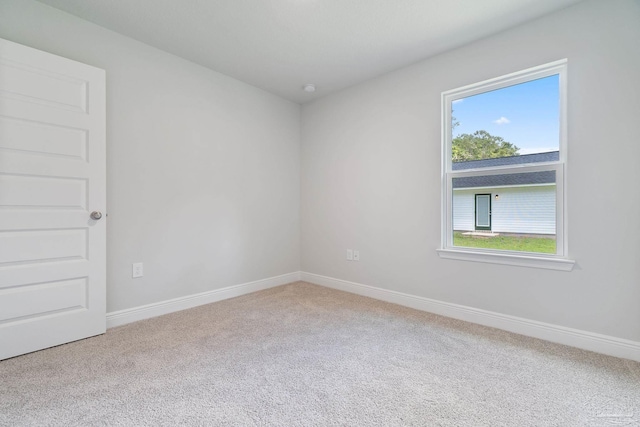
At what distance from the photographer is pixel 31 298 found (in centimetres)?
188

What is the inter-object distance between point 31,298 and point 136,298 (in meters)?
0.66

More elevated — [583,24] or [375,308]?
[583,24]

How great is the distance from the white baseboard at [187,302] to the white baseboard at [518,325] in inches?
40.7

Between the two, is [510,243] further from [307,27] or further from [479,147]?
[307,27]

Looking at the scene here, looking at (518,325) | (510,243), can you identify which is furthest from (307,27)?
(518,325)

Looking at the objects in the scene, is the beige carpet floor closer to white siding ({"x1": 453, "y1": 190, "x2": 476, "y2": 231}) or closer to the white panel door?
the white panel door

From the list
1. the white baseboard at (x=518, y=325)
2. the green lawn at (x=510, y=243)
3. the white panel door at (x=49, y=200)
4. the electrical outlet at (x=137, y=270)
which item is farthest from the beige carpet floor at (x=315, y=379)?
the green lawn at (x=510, y=243)

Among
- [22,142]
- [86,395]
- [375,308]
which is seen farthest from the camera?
[375,308]

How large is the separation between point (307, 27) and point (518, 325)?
2.81m

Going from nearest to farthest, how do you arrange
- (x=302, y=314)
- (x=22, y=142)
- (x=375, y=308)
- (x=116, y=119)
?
(x=22, y=142) < (x=116, y=119) < (x=302, y=314) < (x=375, y=308)

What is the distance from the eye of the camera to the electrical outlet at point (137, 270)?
2414 millimetres

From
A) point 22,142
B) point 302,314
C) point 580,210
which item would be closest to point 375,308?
point 302,314

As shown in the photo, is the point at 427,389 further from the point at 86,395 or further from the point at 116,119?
the point at 116,119

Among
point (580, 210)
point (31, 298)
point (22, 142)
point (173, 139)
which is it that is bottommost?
point (31, 298)
